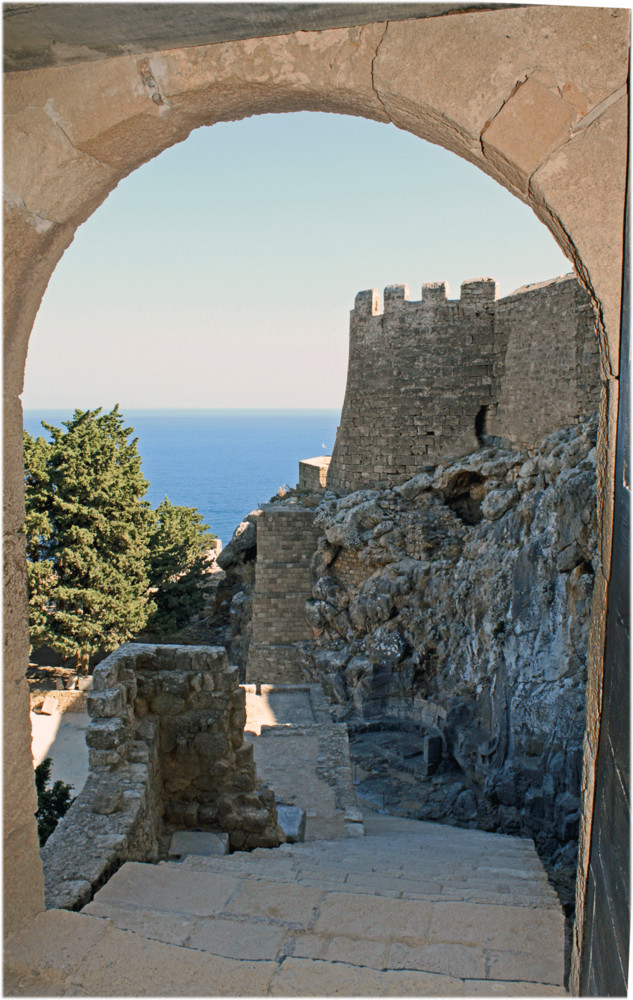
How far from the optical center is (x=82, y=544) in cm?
1744

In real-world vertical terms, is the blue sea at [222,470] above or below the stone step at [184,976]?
above

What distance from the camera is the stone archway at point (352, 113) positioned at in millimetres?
1742

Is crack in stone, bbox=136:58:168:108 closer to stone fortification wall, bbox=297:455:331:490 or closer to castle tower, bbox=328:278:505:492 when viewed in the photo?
castle tower, bbox=328:278:505:492

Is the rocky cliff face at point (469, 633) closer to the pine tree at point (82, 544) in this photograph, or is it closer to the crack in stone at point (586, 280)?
the pine tree at point (82, 544)

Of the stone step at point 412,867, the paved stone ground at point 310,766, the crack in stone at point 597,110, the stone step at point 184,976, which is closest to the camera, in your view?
the crack in stone at point 597,110

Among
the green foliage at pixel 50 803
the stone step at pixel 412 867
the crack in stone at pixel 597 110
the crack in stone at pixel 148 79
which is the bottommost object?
the green foliage at pixel 50 803

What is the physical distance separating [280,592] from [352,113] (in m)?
13.6

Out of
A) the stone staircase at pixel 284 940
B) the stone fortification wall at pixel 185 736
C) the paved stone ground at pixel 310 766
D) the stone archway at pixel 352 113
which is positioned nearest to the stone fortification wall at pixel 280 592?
the paved stone ground at pixel 310 766

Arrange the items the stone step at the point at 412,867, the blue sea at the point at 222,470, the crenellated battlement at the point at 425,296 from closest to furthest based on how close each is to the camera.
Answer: the stone step at the point at 412,867 → the crenellated battlement at the point at 425,296 → the blue sea at the point at 222,470

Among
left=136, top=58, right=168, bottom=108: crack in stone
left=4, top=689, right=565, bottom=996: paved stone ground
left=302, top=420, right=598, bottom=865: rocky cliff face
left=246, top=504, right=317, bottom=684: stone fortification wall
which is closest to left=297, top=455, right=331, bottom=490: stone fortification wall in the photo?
left=246, top=504, right=317, bottom=684: stone fortification wall

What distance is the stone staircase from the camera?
2150mm

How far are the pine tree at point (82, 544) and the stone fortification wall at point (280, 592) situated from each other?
441 cm

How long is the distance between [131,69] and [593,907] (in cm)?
275

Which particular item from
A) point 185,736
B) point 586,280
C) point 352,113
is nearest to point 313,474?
point 185,736
